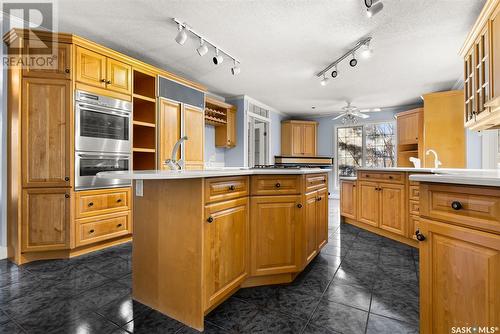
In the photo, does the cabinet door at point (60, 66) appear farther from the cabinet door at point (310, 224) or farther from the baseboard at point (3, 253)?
the cabinet door at point (310, 224)

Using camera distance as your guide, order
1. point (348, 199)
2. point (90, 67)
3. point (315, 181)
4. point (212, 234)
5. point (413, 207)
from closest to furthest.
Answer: point (212, 234) < point (315, 181) < point (90, 67) < point (413, 207) < point (348, 199)

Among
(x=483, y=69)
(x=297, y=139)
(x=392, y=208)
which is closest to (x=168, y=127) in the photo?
(x=392, y=208)

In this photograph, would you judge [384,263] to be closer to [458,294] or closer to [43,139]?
[458,294]

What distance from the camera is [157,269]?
5.22 ft

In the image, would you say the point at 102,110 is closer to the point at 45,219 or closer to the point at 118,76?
the point at 118,76

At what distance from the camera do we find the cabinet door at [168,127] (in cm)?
350

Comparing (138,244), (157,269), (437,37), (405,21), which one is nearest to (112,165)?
(138,244)

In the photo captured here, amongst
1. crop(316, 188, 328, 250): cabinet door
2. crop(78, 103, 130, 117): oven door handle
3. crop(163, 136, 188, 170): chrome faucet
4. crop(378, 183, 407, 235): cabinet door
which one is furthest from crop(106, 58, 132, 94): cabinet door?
crop(378, 183, 407, 235): cabinet door

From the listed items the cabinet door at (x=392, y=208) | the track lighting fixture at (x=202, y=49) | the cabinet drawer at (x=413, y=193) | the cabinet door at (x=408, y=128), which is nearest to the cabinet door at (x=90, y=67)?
the track lighting fixture at (x=202, y=49)

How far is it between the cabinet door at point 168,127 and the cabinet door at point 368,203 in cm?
288

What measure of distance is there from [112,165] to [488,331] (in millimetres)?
3338

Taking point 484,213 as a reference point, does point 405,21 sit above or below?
above

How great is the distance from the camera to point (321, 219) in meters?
2.45

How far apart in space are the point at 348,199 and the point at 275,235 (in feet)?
8.23
